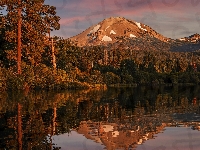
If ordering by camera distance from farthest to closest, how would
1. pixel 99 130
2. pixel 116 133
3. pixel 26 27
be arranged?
pixel 26 27
pixel 99 130
pixel 116 133

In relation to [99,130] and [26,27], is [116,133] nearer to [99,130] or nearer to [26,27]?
[99,130]

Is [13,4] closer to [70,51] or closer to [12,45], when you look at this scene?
[12,45]

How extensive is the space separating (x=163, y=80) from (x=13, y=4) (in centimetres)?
6528

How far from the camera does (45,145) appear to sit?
12.7 metres

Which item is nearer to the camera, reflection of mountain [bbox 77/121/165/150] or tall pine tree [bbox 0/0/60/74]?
reflection of mountain [bbox 77/121/165/150]

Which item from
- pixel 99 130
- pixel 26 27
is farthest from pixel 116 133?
pixel 26 27

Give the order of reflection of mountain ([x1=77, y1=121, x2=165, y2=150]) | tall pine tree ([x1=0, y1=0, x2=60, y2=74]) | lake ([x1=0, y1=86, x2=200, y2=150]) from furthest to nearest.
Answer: tall pine tree ([x1=0, y1=0, x2=60, y2=74]) → reflection of mountain ([x1=77, y1=121, x2=165, y2=150]) → lake ([x1=0, y1=86, x2=200, y2=150])

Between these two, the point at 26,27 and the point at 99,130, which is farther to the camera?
the point at 26,27

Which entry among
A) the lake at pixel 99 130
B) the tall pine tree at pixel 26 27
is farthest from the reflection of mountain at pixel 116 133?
the tall pine tree at pixel 26 27

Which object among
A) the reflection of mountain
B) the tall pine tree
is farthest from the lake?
the tall pine tree

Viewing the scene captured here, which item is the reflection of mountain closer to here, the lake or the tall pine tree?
the lake

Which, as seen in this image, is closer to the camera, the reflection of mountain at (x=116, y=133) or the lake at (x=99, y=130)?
the lake at (x=99, y=130)

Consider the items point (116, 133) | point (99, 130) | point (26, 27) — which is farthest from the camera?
point (26, 27)

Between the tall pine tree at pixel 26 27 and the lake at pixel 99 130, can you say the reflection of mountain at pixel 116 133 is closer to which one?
the lake at pixel 99 130
